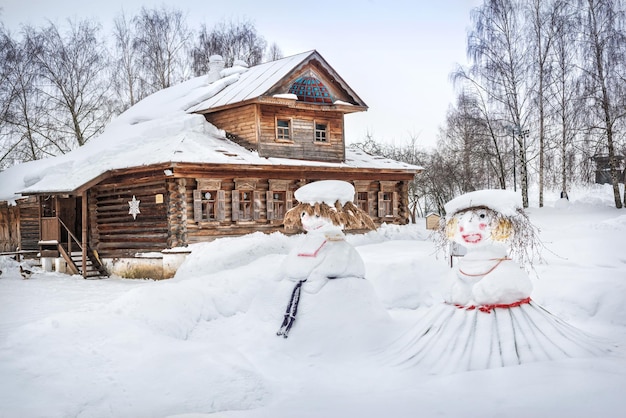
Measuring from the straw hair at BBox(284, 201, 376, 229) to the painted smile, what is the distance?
2.03 metres

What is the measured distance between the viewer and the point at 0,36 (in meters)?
17.0

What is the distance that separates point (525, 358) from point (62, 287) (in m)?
11.8

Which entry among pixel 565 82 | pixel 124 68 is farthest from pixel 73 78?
pixel 565 82

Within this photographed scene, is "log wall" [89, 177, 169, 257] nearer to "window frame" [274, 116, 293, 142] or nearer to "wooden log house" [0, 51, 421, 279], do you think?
"wooden log house" [0, 51, 421, 279]

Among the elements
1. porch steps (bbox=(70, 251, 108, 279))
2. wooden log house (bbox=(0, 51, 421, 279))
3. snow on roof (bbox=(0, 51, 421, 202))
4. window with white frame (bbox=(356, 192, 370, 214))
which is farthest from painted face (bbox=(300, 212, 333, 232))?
window with white frame (bbox=(356, 192, 370, 214))

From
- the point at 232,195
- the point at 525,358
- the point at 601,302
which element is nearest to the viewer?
the point at 525,358

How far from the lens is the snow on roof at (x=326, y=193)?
7723mm

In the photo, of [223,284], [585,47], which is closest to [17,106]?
[223,284]

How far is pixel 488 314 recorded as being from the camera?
5.56 m

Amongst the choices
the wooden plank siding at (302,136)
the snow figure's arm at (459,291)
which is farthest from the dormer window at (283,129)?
the snow figure's arm at (459,291)

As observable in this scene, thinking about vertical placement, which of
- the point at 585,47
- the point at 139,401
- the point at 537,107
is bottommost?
the point at 139,401

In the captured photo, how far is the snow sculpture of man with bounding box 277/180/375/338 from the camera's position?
24.1ft

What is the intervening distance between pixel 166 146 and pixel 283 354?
10389 mm

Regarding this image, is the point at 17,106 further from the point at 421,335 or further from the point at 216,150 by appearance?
the point at 421,335
